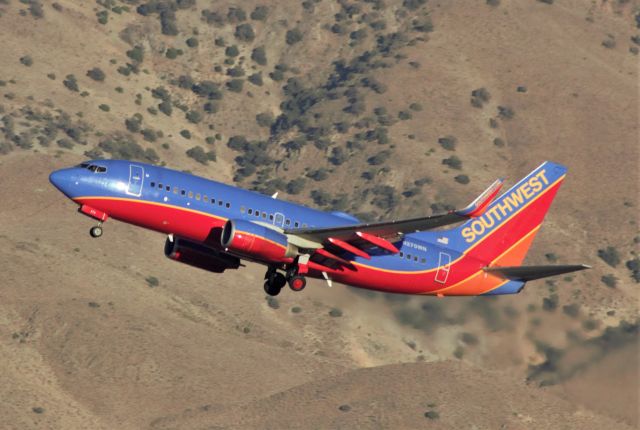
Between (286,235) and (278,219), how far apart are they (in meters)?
1.23

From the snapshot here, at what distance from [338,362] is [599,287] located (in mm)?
48165

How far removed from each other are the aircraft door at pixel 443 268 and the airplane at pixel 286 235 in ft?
0.21

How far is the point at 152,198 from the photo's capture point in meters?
72.0

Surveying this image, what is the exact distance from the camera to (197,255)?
253 feet

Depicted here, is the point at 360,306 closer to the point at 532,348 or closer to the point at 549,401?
the point at 532,348

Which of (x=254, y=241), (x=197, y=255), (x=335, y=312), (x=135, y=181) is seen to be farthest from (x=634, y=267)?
(x=135, y=181)

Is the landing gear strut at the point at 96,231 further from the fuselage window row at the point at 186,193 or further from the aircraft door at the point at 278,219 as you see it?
the aircraft door at the point at 278,219

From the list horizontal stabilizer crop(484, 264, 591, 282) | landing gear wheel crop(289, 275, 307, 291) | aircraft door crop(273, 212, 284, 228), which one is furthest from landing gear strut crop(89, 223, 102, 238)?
horizontal stabilizer crop(484, 264, 591, 282)

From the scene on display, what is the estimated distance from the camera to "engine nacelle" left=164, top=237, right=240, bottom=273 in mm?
76688

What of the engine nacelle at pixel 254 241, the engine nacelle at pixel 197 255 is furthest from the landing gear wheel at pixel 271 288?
the engine nacelle at pixel 254 241

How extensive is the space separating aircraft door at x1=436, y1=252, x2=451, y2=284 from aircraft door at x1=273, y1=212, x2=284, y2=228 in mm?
11984

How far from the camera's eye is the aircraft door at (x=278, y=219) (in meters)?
73.9

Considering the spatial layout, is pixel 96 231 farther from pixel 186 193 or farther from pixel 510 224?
pixel 510 224

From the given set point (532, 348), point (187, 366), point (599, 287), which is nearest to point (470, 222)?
point (532, 348)
